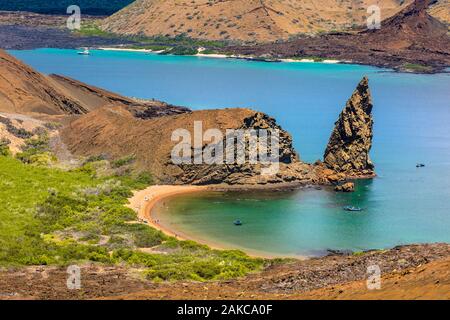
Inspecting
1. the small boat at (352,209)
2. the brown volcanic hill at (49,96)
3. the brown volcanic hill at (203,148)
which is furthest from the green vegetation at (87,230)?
the brown volcanic hill at (49,96)

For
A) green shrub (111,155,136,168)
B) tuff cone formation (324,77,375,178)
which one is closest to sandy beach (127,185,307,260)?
green shrub (111,155,136,168)

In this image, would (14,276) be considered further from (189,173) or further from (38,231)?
(189,173)

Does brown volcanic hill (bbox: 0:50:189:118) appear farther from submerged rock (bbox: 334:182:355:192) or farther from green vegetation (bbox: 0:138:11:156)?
submerged rock (bbox: 334:182:355:192)

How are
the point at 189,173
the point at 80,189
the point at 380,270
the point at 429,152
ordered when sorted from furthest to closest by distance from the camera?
the point at 429,152
the point at 189,173
the point at 80,189
the point at 380,270

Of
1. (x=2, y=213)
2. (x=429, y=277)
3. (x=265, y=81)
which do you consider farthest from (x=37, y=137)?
(x=265, y=81)
